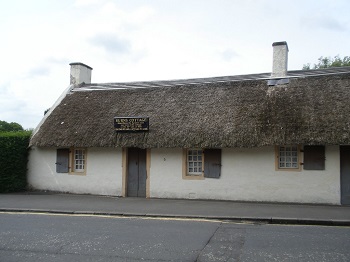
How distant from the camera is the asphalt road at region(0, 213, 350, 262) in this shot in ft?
19.8

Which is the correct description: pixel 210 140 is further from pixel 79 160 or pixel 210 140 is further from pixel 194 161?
pixel 79 160

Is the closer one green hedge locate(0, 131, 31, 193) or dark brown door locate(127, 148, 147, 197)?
dark brown door locate(127, 148, 147, 197)

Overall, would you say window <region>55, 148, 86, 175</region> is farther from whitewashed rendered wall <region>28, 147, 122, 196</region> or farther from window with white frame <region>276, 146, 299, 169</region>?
window with white frame <region>276, 146, 299, 169</region>

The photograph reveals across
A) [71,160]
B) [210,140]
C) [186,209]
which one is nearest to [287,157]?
[210,140]

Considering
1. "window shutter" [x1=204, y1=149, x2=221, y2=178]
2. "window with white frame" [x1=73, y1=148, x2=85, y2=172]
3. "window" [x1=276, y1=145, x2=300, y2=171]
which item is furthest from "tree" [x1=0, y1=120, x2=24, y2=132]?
"window" [x1=276, y1=145, x2=300, y2=171]

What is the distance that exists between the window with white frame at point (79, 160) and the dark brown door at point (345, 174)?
1059 centimetres

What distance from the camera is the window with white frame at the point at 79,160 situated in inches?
603

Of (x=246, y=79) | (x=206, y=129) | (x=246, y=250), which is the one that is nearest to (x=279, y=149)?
(x=206, y=129)

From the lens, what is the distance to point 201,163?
13.8 meters

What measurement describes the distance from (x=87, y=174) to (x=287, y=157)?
8.40 m

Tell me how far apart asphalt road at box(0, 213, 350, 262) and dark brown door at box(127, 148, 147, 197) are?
492 cm

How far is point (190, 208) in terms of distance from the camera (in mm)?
11055

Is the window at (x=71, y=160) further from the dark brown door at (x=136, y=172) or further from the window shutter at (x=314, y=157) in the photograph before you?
the window shutter at (x=314, y=157)

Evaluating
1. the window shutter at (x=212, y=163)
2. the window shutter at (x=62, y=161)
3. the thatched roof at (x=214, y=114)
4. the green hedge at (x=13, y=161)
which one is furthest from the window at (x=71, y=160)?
the window shutter at (x=212, y=163)
